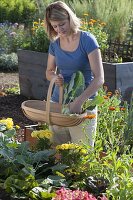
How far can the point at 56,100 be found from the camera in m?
4.18

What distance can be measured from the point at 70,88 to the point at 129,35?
6.32 m

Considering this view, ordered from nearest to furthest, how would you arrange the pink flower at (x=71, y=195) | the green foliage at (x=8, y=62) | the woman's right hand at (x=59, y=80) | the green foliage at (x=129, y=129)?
1. the pink flower at (x=71, y=195)
2. the woman's right hand at (x=59, y=80)
3. the green foliage at (x=129, y=129)
4. the green foliage at (x=8, y=62)

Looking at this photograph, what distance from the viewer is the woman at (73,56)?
150 inches

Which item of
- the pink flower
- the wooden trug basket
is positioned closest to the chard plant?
the wooden trug basket

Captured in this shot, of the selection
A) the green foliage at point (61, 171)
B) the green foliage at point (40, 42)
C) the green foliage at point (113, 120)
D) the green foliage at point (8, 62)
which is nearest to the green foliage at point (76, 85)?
the green foliage at point (61, 171)

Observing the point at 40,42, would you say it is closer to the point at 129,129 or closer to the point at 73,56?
the point at 129,129

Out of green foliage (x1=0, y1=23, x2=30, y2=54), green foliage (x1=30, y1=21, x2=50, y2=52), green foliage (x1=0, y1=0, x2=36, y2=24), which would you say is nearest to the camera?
green foliage (x1=30, y1=21, x2=50, y2=52)

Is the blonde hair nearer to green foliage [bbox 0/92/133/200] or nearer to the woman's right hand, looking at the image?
the woman's right hand

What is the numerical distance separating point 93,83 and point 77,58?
0.32 metres

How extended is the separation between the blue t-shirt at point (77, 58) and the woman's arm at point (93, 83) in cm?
6

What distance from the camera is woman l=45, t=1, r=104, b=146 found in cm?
381

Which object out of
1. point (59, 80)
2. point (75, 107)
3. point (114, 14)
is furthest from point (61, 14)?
point (114, 14)

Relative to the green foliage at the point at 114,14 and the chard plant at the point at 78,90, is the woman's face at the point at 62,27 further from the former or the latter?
the green foliage at the point at 114,14

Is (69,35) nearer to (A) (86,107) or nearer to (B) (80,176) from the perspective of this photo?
(A) (86,107)
